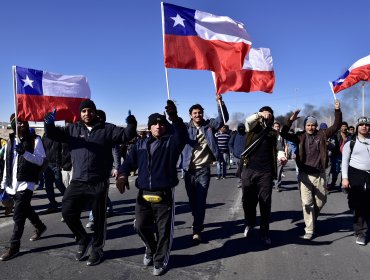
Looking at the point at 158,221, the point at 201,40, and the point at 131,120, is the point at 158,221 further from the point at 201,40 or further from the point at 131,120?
the point at 201,40

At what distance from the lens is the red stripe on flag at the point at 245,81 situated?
628cm

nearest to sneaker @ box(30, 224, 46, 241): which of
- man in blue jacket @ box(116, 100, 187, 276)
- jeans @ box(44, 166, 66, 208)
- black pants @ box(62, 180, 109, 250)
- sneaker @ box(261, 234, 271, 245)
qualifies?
black pants @ box(62, 180, 109, 250)

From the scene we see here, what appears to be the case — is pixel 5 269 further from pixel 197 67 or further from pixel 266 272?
pixel 197 67

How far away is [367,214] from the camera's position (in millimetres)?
5215

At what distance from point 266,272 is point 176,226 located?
2.45 metres

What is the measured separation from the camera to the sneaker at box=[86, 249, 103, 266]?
4.30 m

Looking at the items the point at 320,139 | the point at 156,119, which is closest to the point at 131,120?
the point at 156,119

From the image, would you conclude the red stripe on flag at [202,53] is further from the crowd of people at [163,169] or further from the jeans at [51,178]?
the jeans at [51,178]

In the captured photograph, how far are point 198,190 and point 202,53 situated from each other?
7.83ft

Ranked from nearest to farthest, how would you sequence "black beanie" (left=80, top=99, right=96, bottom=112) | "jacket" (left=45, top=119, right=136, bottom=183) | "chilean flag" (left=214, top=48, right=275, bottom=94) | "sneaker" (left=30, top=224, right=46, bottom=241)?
"jacket" (left=45, top=119, right=136, bottom=183)
"black beanie" (left=80, top=99, right=96, bottom=112)
"sneaker" (left=30, top=224, right=46, bottom=241)
"chilean flag" (left=214, top=48, right=275, bottom=94)

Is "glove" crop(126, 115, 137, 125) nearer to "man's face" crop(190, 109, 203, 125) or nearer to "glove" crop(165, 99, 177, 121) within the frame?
"glove" crop(165, 99, 177, 121)

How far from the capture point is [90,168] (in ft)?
14.5

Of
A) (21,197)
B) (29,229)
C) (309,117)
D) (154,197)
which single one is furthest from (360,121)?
(29,229)

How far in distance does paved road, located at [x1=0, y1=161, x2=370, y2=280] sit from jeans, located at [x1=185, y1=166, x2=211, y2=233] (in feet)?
1.09
